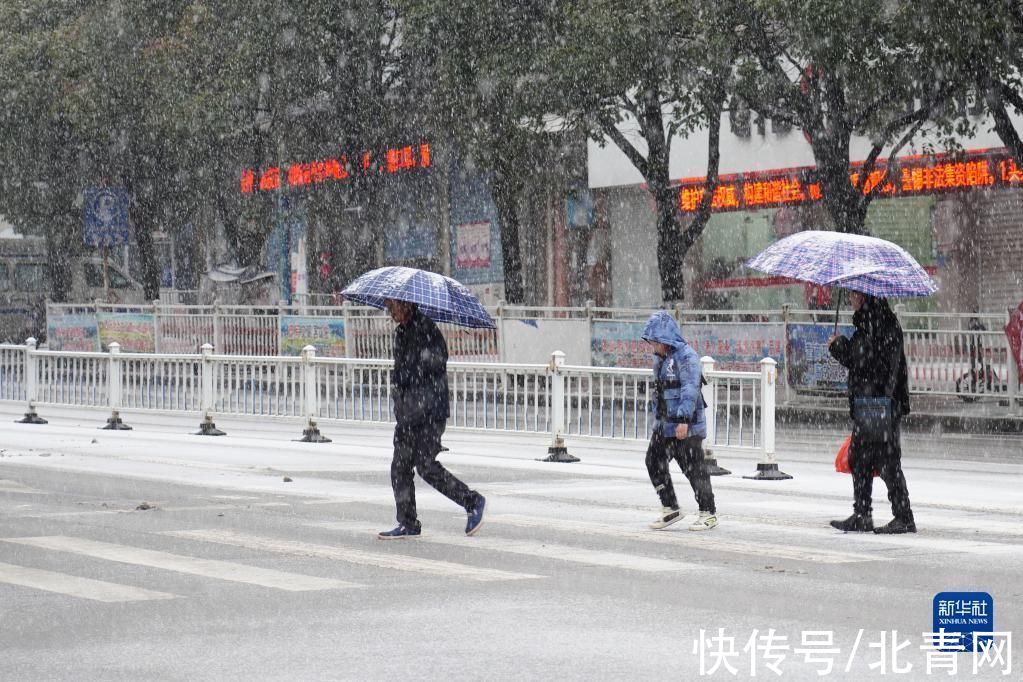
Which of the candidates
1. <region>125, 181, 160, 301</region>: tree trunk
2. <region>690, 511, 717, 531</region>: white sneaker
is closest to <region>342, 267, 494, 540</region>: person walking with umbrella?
<region>690, 511, 717, 531</region>: white sneaker

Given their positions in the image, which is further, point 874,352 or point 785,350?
point 785,350

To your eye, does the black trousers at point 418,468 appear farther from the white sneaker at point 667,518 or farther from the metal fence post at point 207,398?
the metal fence post at point 207,398

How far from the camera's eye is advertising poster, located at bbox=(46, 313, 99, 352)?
36.7 meters

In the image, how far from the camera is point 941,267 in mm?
32438

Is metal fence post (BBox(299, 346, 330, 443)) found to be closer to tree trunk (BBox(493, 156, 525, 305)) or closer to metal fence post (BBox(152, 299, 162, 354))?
tree trunk (BBox(493, 156, 525, 305))

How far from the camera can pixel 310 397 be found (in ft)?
67.5

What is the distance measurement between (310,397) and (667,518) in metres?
9.26

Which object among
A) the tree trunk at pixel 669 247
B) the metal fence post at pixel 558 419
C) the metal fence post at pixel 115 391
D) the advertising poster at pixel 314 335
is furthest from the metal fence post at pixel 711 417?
the advertising poster at pixel 314 335

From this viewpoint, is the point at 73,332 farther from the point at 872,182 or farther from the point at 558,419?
the point at 558,419

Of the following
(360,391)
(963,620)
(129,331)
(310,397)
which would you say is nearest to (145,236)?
(129,331)

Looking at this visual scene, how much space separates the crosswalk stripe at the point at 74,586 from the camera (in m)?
9.02

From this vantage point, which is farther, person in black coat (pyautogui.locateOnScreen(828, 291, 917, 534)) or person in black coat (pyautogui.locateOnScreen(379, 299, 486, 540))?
person in black coat (pyautogui.locateOnScreen(828, 291, 917, 534))

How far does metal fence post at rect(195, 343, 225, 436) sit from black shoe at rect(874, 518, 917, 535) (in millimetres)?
11548

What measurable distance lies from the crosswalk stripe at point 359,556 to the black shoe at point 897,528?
3.20m
